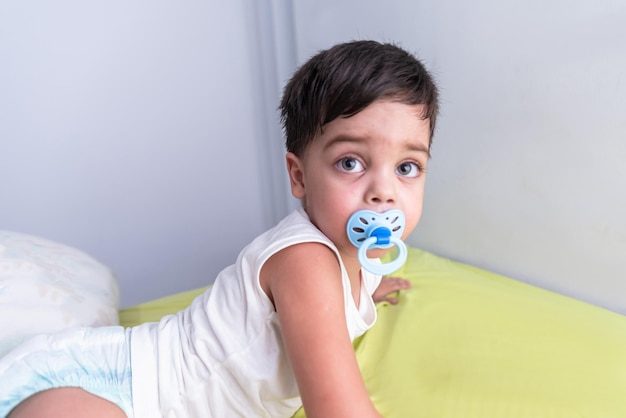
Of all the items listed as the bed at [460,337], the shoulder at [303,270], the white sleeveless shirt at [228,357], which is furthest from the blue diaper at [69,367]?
the shoulder at [303,270]

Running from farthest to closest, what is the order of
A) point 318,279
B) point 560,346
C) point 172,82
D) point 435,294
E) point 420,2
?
1. point 172,82
2. point 420,2
3. point 435,294
4. point 560,346
5. point 318,279

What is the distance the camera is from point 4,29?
1342 mm

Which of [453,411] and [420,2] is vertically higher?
[420,2]

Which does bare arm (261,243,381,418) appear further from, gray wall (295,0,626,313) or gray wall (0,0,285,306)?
gray wall (0,0,285,306)

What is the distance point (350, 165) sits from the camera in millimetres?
693

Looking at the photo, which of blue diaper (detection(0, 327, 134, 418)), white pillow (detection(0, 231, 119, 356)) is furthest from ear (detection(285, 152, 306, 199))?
white pillow (detection(0, 231, 119, 356))

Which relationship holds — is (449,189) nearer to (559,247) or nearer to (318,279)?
(559,247)

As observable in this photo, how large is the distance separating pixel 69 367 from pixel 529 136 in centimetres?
92

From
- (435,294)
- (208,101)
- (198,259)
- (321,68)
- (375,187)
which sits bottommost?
(198,259)

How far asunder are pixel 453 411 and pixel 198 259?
3.79 feet

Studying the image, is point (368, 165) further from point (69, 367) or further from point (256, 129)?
point (256, 129)

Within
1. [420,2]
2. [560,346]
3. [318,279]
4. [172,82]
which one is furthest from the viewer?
Answer: [172,82]

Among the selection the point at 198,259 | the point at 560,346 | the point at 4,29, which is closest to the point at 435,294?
→ the point at 560,346

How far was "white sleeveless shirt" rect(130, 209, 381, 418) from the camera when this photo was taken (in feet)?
2.35
